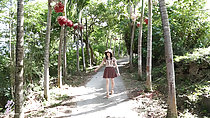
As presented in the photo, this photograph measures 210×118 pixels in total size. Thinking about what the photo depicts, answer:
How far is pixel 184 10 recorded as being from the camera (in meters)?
7.86

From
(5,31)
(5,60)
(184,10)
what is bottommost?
(5,60)

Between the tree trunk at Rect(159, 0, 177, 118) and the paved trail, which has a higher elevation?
the tree trunk at Rect(159, 0, 177, 118)

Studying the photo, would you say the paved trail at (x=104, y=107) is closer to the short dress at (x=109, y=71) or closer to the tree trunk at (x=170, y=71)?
the short dress at (x=109, y=71)

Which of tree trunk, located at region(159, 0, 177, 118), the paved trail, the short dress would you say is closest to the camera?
tree trunk, located at region(159, 0, 177, 118)

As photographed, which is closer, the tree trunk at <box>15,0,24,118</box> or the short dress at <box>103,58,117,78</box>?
the tree trunk at <box>15,0,24,118</box>

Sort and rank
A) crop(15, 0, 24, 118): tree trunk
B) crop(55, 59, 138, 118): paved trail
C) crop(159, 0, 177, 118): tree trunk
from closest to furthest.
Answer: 1. crop(15, 0, 24, 118): tree trunk
2. crop(159, 0, 177, 118): tree trunk
3. crop(55, 59, 138, 118): paved trail

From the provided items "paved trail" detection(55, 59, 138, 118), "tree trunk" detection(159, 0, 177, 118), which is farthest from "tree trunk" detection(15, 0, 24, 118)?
"tree trunk" detection(159, 0, 177, 118)

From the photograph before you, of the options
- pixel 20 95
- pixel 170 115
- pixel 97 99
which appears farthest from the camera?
pixel 97 99

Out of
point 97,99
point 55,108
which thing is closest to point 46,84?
point 55,108

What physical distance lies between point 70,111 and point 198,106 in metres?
4.10

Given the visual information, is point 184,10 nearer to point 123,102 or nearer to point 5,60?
point 123,102

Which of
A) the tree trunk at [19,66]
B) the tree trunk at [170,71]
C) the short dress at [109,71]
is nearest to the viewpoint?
the tree trunk at [19,66]

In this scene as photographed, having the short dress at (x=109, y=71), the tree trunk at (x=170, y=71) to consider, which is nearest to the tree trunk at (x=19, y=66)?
the short dress at (x=109, y=71)

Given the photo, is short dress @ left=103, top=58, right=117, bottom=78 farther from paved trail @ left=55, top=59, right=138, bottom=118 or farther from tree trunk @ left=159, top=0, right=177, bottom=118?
tree trunk @ left=159, top=0, right=177, bottom=118
